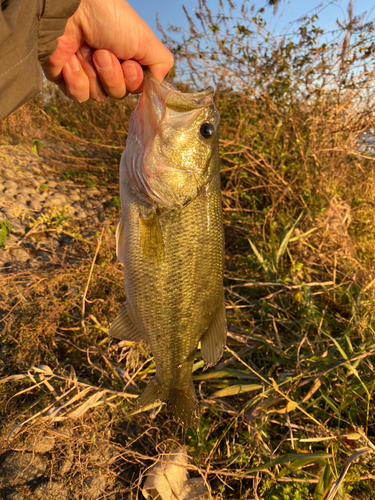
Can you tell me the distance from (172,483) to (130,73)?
7.99 feet

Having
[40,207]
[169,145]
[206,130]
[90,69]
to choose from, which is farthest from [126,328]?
[40,207]

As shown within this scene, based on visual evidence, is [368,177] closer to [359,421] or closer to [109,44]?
[359,421]

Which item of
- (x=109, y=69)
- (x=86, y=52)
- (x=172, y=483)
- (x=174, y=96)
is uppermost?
(x=86, y=52)

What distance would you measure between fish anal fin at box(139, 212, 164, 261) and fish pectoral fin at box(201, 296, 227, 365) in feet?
1.38

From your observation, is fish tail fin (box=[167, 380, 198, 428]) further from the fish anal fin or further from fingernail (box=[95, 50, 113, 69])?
fingernail (box=[95, 50, 113, 69])

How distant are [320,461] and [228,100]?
178 inches

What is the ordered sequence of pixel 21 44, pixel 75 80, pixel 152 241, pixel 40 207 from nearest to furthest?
pixel 21 44 → pixel 152 241 → pixel 75 80 → pixel 40 207

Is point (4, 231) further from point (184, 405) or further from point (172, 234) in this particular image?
point (184, 405)

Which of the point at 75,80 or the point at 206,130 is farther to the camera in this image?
the point at 75,80

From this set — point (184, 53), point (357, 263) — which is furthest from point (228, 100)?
point (357, 263)

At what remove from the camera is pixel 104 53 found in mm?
1812

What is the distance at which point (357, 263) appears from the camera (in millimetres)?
3400

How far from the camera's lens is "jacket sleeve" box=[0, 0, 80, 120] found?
3.70 feet

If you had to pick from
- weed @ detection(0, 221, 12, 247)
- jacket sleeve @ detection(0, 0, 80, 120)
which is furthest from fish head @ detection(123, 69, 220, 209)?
weed @ detection(0, 221, 12, 247)
